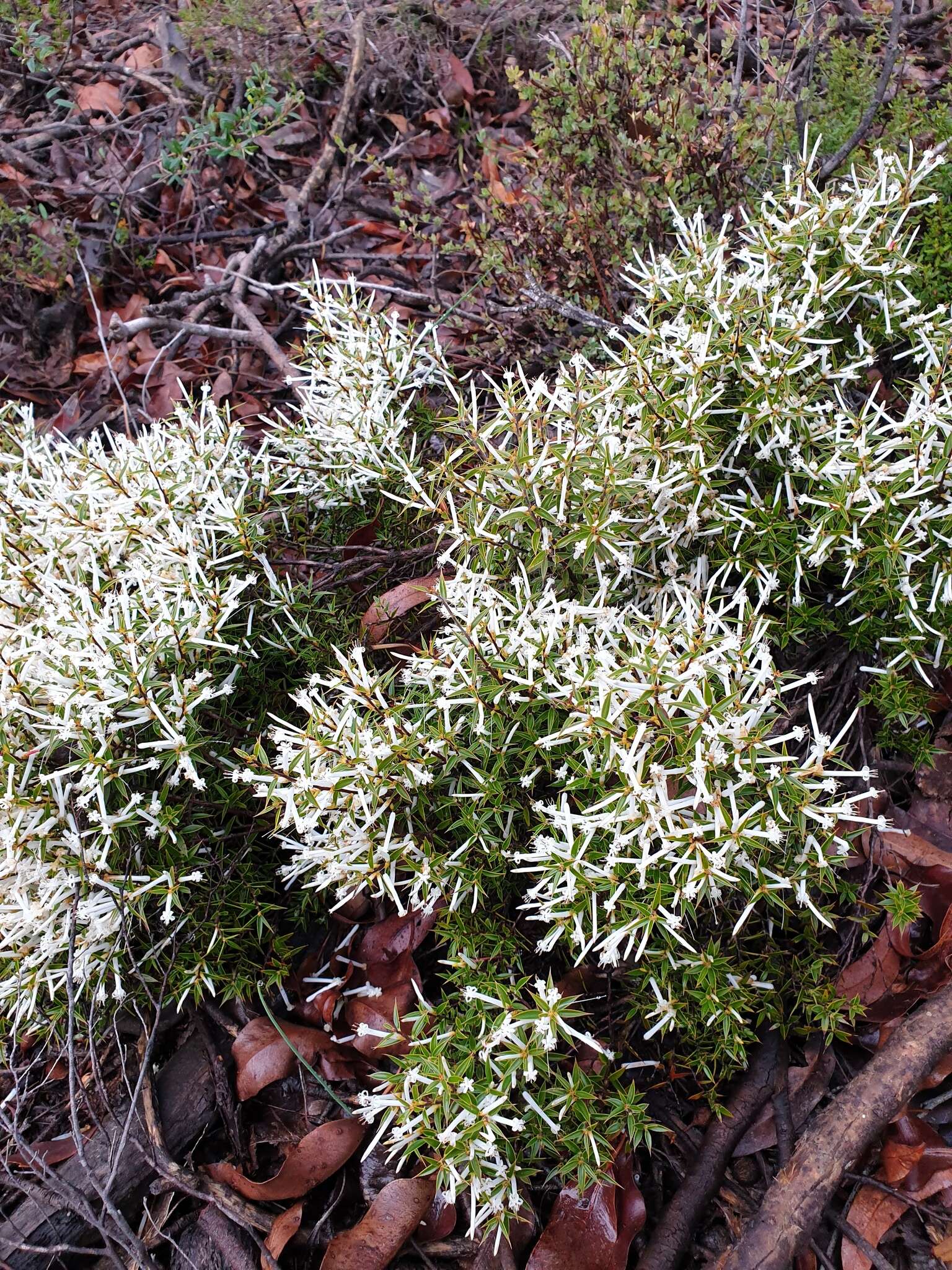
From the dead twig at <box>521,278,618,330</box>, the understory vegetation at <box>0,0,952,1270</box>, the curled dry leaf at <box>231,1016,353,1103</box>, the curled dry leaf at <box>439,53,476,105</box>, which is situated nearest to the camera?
the understory vegetation at <box>0,0,952,1270</box>

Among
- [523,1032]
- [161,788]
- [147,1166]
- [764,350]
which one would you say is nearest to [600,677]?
[523,1032]

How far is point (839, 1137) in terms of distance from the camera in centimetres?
220

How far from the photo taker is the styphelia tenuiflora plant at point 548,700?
6.91 ft

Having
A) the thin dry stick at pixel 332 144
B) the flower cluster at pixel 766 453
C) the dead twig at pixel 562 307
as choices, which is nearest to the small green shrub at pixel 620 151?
the dead twig at pixel 562 307

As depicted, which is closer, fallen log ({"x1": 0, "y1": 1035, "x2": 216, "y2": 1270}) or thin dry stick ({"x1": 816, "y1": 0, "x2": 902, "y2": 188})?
fallen log ({"x1": 0, "y1": 1035, "x2": 216, "y2": 1270})

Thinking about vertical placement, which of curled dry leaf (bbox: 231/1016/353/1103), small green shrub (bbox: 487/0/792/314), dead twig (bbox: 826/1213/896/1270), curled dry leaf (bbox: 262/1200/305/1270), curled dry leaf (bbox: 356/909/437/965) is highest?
small green shrub (bbox: 487/0/792/314)

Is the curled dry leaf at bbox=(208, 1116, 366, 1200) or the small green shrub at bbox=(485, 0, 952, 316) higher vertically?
the small green shrub at bbox=(485, 0, 952, 316)

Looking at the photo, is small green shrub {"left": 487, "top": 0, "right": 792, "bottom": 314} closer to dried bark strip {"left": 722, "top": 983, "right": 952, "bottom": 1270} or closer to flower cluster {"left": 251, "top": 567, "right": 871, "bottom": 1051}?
flower cluster {"left": 251, "top": 567, "right": 871, "bottom": 1051}

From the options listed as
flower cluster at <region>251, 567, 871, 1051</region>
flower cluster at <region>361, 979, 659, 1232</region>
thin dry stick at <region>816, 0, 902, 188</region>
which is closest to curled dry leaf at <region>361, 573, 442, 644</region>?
flower cluster at <region>251, 567, 871, 1051</region>

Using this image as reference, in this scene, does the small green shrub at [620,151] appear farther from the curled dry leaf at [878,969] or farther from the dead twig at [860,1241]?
the dead twig at [860,1241]

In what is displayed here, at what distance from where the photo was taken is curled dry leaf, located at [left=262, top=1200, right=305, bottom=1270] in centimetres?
243

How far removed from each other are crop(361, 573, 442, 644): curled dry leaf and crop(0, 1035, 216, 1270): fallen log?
1.36 m

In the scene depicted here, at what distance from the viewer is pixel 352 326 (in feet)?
10.6

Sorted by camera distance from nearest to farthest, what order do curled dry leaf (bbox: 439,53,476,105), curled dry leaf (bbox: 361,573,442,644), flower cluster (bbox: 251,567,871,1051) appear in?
flower cluster (bbox: 251,567,871,1051)
curled dry leaf (bbox: 361,573,442,644)
curled dry leaf (bbox: 439,53,476,105)
